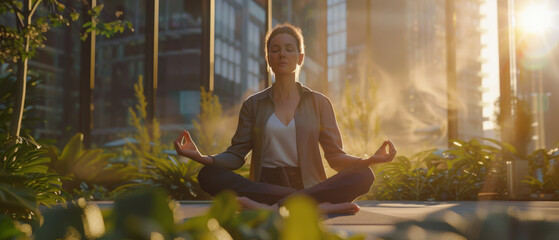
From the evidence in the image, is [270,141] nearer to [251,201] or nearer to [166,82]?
[251,201]

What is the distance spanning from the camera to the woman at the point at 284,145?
3074 millimetres

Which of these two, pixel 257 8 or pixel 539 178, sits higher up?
pixel 257 8

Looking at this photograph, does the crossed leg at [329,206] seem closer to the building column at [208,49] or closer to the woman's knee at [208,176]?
the woman's knee at [208,176]

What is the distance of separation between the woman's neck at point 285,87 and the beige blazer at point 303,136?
0.15ft

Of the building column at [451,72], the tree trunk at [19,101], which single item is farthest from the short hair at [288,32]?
the building column at [451,72]

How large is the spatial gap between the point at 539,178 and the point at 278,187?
354 centimetres

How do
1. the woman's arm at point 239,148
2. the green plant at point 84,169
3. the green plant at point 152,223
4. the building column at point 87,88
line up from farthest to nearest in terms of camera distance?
1. the building column at point 87,88
2. the green plant at point 84,169
3. the woman's arm at point 239,148
4. the green plant at point 152,223

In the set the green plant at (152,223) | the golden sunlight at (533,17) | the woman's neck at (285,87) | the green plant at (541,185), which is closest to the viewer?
the green plant at (152,223)

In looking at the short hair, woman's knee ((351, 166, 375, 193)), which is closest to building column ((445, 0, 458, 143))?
the short hair

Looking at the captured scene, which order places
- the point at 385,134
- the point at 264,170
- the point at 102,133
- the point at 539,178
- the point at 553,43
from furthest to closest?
1. the point at 102,133
2. the point at 553,43
3. the point at 385,134
4. the point at 539,178
5. the point at 264,170

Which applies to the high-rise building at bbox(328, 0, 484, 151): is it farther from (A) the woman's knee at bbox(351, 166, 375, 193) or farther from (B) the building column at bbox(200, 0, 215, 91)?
(A) the woman's knee at bbox(351, 166, 375, 193)

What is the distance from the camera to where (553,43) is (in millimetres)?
17875

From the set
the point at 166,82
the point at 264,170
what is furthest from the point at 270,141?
the point at 166,82

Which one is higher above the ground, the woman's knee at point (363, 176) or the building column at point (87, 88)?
the building column at point (87, 88)
